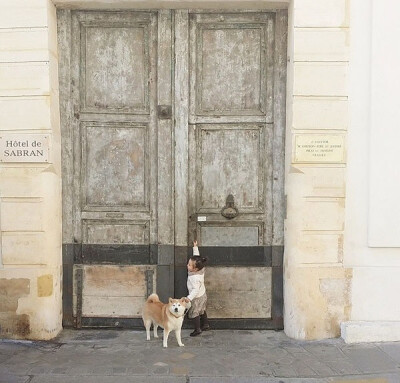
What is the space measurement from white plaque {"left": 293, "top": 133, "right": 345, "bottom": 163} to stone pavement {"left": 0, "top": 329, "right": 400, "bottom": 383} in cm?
186

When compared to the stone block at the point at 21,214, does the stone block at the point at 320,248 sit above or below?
below

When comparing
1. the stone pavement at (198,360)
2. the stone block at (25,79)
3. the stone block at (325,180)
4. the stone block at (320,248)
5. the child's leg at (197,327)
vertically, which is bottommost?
the stone pavement at (198,360)

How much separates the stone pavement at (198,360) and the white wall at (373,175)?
384 millimetres

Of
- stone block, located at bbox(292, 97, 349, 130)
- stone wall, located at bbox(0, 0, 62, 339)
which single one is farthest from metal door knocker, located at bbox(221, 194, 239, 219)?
stone wall, located at bbox(0, 0, 62, 339)

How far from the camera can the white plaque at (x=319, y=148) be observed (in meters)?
4.81

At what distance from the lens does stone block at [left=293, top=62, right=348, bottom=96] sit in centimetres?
477

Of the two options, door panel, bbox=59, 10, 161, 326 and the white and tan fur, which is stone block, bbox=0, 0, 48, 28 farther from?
the white and tan fur

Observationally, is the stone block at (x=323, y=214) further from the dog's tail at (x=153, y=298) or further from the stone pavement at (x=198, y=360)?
the dog's tail at (x=153, y=298)

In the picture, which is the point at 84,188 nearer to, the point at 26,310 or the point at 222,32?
the point at 26,310

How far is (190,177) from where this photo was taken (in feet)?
17.0

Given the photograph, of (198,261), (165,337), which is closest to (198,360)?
(165,337)

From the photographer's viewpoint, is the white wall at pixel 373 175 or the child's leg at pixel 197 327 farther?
the child's leg at pixel 197 327

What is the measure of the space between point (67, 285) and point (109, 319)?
0.60m

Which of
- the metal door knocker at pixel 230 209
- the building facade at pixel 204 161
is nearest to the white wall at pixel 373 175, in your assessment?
the building facade at pixel 204 161
